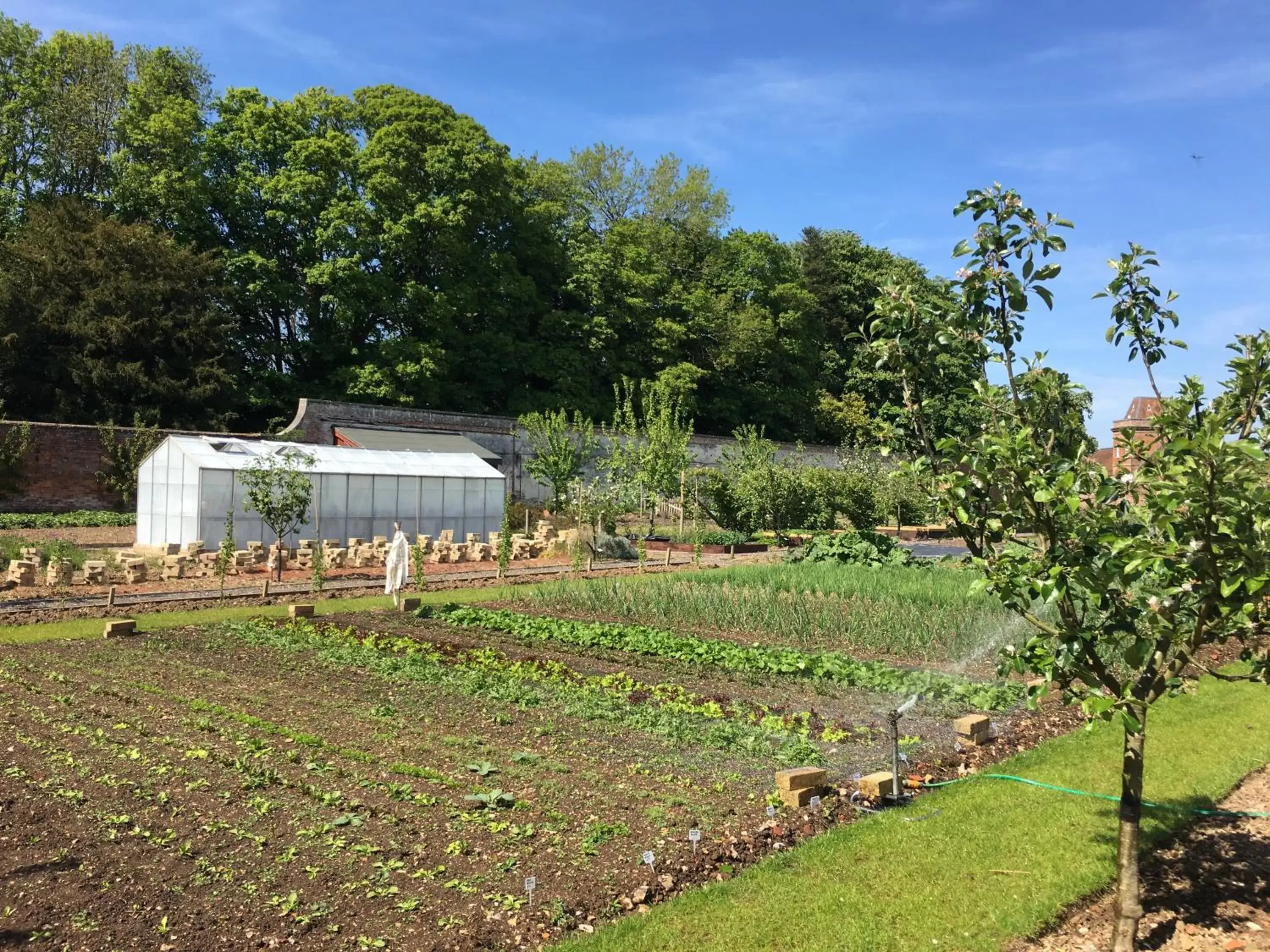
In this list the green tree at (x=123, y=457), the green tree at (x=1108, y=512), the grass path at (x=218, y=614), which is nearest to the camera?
the green tree at (x=1108, y=512)

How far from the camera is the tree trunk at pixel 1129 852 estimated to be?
408 cm

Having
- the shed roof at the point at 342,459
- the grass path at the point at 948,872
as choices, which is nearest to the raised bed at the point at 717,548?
the shed roof at the point at 342,459

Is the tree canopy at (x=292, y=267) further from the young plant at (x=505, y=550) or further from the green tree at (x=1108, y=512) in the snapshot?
the green tree at (x=1108, y=512)

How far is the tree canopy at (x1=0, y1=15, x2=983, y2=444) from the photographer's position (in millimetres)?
30734

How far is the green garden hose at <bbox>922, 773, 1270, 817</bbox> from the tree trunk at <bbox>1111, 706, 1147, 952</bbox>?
190 cm

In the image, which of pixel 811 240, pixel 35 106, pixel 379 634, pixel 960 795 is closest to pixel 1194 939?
pixel 960 795

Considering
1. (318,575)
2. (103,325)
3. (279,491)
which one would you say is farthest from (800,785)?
(103,325)

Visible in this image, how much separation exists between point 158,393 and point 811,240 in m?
38.6

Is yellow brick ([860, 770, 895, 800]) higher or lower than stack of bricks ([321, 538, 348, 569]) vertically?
lower

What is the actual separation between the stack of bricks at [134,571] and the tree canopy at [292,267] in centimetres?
1518

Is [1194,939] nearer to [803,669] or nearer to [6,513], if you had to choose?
[803,669]

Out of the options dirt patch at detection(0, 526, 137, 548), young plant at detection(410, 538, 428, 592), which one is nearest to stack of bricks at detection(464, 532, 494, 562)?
young plant at detection(410, 538, 428, 592)

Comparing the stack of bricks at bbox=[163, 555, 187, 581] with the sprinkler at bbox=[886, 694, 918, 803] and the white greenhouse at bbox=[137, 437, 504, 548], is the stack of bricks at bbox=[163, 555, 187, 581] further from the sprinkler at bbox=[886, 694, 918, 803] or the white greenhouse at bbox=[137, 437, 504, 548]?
the sprinkler at bbox=[886, 694, 918, 803]

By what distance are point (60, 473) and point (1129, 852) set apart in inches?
1159
